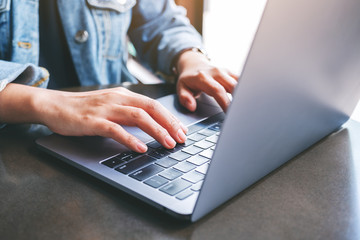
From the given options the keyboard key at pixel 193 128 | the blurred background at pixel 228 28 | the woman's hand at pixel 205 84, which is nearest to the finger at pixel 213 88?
the woman's hand at pixel 205 84

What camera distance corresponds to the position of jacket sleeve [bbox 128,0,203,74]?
3.33ft

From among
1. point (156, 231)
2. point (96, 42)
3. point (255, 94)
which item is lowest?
point (96, 42)

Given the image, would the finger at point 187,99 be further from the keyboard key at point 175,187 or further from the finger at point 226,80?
the keyboard key at point 175,187

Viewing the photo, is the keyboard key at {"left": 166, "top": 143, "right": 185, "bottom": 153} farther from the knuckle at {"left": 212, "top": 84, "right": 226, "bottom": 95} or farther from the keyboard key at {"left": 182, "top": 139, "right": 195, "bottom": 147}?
the knuckle at {"left": 212, "top": 84, "right": 226, "bottom": 95}

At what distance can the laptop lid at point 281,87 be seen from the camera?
28 cm

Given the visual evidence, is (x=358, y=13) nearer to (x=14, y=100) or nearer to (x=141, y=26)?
(x=14, y=100)

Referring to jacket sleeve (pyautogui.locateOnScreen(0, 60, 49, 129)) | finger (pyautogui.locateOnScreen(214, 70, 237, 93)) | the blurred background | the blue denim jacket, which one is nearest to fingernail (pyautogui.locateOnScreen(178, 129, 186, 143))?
finger (pyautogui.locateOnScreen(214, 70, 237, 93))

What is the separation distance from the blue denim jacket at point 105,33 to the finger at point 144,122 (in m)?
0.49

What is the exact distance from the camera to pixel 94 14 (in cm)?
101

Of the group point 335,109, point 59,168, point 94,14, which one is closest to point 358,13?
point 335,109

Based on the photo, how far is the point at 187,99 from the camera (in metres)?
0.68

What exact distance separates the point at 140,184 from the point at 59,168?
14 centimetres

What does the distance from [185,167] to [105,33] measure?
Answer: 29.6 inches

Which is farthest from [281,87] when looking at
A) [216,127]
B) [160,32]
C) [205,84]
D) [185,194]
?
[160,32]
